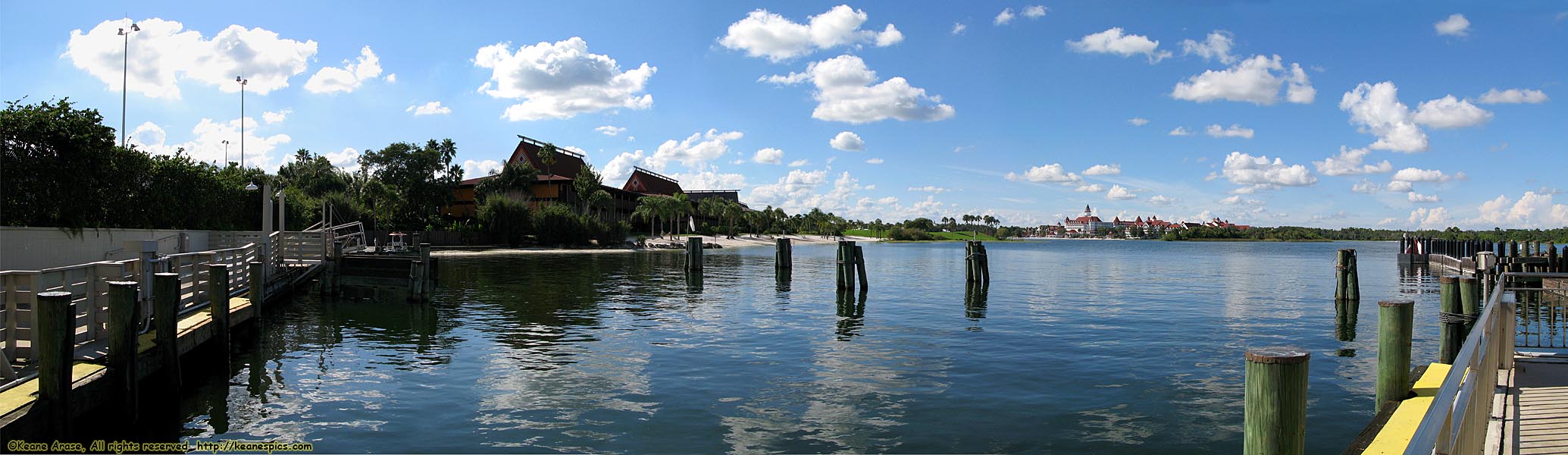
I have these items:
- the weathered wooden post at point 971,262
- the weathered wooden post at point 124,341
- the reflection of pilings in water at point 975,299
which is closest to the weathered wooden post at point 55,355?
the weathered wooden post at point 124,341

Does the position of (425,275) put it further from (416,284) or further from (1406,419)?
(1406,419)

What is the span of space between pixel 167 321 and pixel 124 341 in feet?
5.75

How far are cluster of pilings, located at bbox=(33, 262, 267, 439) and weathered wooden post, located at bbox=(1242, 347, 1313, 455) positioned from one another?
426 inches

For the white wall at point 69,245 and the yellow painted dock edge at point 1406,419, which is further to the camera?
the white wall at point 69,245

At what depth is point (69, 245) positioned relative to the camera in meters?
27.1

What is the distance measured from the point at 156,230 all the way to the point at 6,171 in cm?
492

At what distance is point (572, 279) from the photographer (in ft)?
122

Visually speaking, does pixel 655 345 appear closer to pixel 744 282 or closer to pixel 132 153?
pixel 744 282

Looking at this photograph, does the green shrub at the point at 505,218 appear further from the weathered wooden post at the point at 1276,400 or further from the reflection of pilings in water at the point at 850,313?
the weathered wooden post at the point at 1276,400

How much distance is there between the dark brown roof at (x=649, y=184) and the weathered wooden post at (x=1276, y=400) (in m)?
119

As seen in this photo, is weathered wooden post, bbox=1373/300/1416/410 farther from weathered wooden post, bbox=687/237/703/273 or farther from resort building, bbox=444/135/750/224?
resort building, bbox=444/135/750/224

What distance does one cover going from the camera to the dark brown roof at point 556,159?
9731 centimetres

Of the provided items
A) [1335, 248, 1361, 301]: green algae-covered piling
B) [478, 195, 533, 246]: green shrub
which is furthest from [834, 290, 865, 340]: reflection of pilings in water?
[478, 195, 533, 246]: green shrub

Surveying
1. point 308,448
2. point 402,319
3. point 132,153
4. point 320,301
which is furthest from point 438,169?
point 308,448
